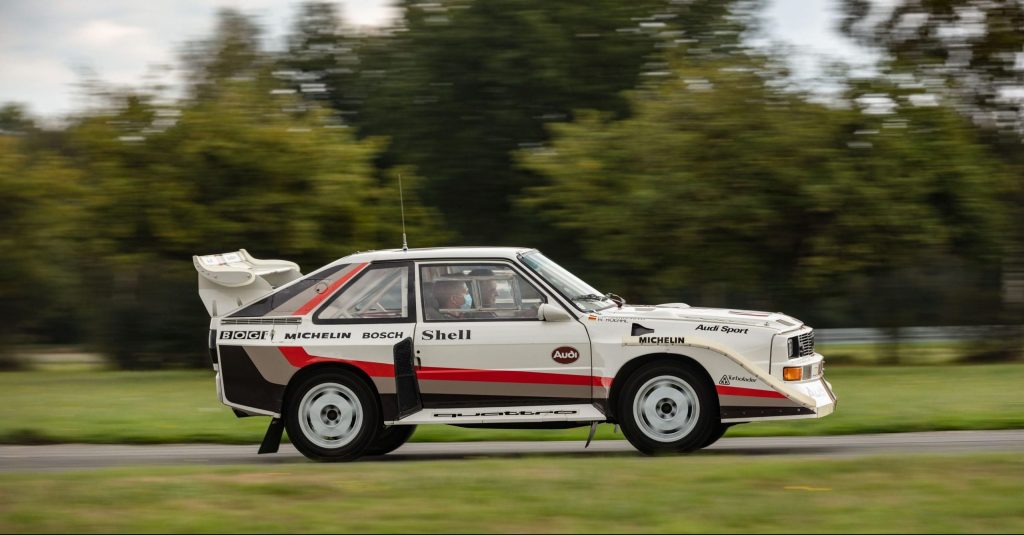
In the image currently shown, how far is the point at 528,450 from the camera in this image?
11906 millimetres

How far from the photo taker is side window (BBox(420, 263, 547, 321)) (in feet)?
36.1

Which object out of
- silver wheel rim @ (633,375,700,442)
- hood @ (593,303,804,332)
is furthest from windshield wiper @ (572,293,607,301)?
silver wheel rim @ (633,375,700,442)

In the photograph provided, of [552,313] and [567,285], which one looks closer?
[552,313]

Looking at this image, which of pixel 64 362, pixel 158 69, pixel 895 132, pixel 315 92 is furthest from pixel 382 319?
pixel 315 92

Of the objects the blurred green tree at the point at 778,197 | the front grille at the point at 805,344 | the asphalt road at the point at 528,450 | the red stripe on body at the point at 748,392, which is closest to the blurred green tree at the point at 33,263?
the blurred green tree at the point at 778,197

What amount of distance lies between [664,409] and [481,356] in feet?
4.99

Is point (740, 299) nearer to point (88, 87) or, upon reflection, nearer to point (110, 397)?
point (110, 397)

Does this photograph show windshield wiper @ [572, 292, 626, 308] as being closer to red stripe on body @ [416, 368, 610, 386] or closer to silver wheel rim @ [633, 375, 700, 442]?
red stripe on body @ [416, 368, 610, 386]

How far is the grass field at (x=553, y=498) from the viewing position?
24.7ft

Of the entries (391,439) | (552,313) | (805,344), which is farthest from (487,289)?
(805,344)

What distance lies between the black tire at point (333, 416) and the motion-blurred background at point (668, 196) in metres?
13.3

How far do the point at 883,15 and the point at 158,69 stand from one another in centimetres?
1543

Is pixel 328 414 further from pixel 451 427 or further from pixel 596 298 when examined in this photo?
pixel 451 427

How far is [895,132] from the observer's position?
Result: 23734mm
